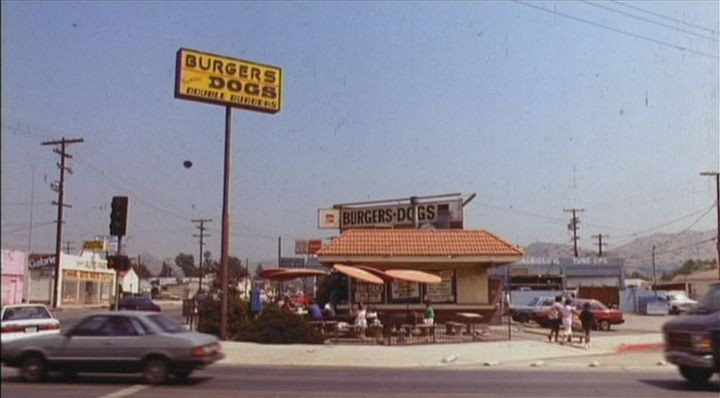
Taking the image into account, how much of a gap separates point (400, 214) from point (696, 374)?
31.3 m

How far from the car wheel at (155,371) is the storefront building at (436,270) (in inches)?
842

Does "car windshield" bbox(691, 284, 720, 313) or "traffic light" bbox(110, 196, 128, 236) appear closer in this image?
"car windshield" bbox(691, 284, 720, 313)

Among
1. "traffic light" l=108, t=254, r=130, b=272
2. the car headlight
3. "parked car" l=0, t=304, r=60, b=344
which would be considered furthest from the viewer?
"traffic light" l=108, t=254, r=130, b=272

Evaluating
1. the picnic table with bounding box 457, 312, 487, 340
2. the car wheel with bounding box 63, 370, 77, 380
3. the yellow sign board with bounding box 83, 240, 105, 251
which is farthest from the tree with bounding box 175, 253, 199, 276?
the car wheel with bounding box 63, 370, 77, 380

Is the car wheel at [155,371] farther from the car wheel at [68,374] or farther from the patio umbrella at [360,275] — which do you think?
the patio umbrella at [360,275]

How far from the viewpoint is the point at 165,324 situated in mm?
12844

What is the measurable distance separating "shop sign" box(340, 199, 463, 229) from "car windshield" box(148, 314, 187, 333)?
1274 inches

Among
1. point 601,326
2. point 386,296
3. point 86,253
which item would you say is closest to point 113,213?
point 386,296

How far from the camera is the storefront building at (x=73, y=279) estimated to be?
238 feet

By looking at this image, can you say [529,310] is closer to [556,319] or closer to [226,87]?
[556,319]

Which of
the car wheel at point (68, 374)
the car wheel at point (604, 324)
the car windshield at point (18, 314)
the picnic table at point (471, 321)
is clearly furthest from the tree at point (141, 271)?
the car windshield at point (18, 314)

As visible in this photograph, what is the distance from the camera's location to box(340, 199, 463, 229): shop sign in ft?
147

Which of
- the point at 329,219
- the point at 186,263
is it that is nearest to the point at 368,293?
the point at 329,219

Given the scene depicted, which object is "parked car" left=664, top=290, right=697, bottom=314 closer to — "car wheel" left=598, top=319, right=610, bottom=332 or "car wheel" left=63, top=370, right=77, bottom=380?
"car wheel" left=598, top=319, right=610, bottom=332
